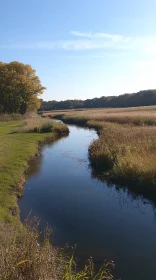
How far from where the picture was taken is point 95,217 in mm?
9352

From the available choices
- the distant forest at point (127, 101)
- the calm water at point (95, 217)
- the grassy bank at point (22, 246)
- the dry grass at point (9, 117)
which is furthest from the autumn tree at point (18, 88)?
the distant forest at point (127, 101)

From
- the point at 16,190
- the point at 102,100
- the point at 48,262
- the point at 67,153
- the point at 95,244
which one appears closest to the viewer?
the point at 48,262

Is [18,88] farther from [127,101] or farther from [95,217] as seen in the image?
[127,101]

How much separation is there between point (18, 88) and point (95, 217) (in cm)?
4760

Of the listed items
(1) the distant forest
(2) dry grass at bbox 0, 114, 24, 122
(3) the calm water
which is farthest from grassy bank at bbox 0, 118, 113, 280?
(1) the distant forest

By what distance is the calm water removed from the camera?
6.95m

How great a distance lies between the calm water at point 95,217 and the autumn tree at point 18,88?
131ft

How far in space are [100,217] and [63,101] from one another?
148 m

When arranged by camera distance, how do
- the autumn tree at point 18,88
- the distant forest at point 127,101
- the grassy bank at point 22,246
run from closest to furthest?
the grassy bank at point 22,246 → the autumn tree at point 18,88 → the distant forest at point 127,101

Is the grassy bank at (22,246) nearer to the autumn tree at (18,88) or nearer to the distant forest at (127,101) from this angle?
the autumn tree at (18,88)

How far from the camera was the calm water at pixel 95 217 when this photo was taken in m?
6.95

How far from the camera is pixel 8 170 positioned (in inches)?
535

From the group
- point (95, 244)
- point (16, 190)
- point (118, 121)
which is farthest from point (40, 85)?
point (95, 244)

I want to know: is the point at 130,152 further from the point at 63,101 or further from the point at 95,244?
the point at 63,101
